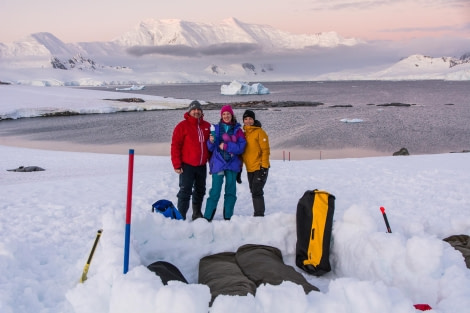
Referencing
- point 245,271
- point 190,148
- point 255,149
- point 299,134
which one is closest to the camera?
point 245,271

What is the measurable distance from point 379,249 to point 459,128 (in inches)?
1321

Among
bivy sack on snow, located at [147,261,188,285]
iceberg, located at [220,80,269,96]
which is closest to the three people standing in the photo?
bivy sack on snow, located at [147,261,188,285]

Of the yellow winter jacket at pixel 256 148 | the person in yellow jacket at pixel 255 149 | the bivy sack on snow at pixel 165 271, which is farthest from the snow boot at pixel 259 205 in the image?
the bivy sack on snow at pixel 165 271

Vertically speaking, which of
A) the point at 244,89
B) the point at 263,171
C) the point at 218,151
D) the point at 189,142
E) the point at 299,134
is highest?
the point at 244,89

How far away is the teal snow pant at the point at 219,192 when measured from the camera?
5812mm

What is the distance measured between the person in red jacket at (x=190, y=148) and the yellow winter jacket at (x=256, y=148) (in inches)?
22.9

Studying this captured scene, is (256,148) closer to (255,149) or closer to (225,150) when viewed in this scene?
(255,149)

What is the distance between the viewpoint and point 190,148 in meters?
5.65

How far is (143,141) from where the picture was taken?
91.7 ft

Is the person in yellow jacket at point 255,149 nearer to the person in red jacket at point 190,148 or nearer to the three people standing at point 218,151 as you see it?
the three people standing at point 218,151

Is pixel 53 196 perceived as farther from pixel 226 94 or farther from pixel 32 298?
pixel 226 94

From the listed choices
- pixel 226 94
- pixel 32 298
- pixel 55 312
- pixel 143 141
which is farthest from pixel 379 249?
pixel 226 94

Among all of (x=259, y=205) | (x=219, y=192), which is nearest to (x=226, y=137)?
(x=219, y=192)

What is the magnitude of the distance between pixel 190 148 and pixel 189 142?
0.28 ft
